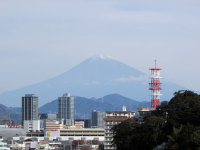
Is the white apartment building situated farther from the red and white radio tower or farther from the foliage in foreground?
the foliage in foreground

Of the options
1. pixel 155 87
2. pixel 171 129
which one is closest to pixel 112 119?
pixel 155 87

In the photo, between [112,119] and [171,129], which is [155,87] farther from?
[171,129]

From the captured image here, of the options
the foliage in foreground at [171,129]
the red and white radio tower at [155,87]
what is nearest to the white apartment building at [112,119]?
the red and white radio tower at [155,87]

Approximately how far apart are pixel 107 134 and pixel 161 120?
73528 millimetres

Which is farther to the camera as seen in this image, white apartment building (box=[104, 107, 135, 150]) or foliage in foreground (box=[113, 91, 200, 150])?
white apartment building (box=[104, 107, 135, 150])

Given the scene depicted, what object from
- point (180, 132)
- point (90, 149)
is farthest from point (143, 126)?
point (90, 149)

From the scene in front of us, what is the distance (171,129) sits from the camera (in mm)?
76188

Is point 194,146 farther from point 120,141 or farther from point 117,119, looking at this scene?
point 117,119

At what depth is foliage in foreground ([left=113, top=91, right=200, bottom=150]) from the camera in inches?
2520

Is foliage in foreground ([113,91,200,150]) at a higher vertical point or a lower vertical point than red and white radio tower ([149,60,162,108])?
lower

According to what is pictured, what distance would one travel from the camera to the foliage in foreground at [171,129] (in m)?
64.0

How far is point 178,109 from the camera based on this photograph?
83625 mm

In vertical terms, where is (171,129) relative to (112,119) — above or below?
below

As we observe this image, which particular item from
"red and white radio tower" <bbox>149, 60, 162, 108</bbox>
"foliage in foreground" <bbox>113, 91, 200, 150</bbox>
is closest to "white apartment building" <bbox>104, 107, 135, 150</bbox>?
"red and white radio tower" <bbox>149, 60, 162, 108</bbox>
